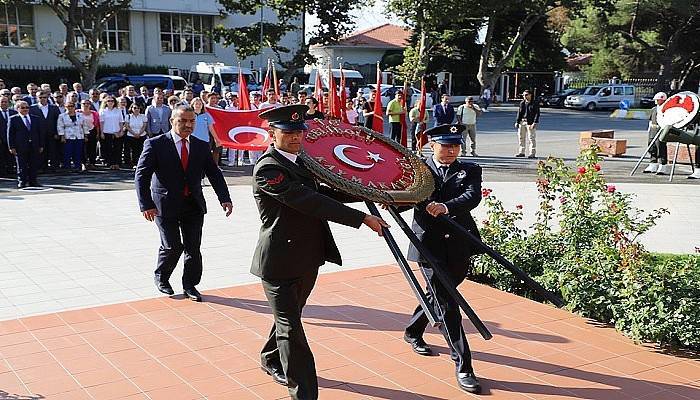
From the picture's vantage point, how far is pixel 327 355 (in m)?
5.58

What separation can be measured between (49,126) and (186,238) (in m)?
9.32

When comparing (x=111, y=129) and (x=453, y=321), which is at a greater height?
(x=111, y=129)

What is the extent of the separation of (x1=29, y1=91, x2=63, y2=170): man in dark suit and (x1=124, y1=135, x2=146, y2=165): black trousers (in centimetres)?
141

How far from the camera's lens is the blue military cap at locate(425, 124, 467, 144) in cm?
514

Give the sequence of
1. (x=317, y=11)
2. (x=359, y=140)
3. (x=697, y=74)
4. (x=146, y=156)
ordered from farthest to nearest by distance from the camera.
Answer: (x=697, y=74) < (x=317, y=11) < (x=146, y=156) < (x=359, y=140)

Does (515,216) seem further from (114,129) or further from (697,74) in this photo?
(697,74)

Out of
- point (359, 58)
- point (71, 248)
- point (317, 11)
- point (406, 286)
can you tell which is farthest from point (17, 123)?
point (359, 58)

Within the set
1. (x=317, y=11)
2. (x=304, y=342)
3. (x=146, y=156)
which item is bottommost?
(x=304, y=342)

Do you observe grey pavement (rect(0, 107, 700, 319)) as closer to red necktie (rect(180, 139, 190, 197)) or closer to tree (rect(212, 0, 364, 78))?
red necktie (rect(180, 139, 190, 197))

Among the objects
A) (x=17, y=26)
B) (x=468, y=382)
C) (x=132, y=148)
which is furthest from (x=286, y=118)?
(x=17, y=26)

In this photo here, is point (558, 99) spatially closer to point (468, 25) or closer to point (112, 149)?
point (468, 25)

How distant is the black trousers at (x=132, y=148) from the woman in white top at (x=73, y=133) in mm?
1001

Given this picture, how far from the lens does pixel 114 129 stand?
611 inches

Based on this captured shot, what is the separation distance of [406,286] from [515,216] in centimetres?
142
